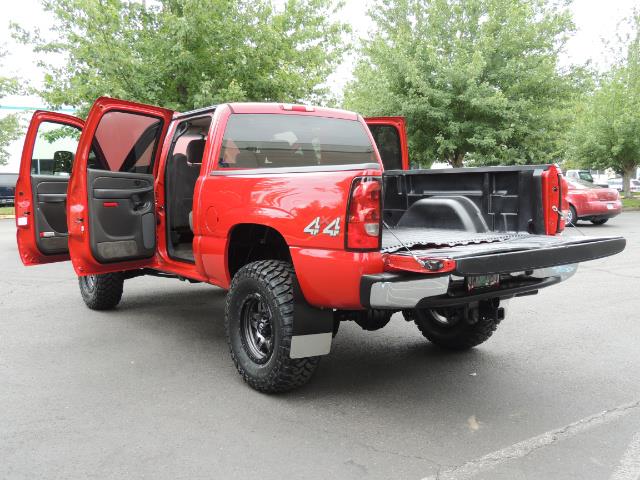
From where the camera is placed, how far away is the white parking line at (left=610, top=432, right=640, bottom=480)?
2.86 m

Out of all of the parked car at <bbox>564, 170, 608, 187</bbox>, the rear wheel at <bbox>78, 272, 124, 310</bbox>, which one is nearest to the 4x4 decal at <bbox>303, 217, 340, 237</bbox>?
the rear wheel at <bbox>78, 272, 124, 310</bbox>

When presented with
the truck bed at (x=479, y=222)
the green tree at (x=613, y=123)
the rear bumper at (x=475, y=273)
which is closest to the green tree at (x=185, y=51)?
the truck bed at (x=479, y=222)

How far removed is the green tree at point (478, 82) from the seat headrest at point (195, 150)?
1436 cm

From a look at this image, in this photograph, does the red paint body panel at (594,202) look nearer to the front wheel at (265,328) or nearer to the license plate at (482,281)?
the license plate at (482,281)

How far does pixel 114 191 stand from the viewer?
5258 mm

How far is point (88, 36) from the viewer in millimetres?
13375

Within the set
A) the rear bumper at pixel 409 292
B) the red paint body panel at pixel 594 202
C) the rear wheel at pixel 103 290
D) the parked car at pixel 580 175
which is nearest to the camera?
the rear bumper at pixel 409 292

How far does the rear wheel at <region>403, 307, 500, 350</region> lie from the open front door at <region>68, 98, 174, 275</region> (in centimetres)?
257

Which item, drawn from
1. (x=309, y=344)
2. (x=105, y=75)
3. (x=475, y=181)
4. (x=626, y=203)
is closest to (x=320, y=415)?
(x=309, y=344)

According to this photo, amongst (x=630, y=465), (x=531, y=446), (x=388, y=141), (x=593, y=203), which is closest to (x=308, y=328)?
(x=531, y=446)

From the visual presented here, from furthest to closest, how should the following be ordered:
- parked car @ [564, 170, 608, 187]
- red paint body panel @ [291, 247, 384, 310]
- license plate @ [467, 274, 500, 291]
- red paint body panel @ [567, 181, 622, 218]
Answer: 1. parked car @ [564, 170, 608, 187]
2. red paint body panel @ [567, 181, 622, 218]
3. license plate @ [467, 274, 500, 291]
4. red paint body panel @ [291, 247, 384, 310]

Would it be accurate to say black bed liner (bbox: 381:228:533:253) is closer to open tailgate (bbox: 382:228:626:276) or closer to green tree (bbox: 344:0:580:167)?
open tailgate (bbox: 382:228:626:276)

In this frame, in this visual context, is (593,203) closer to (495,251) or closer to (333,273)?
(495,251)

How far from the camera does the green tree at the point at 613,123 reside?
2395cm
